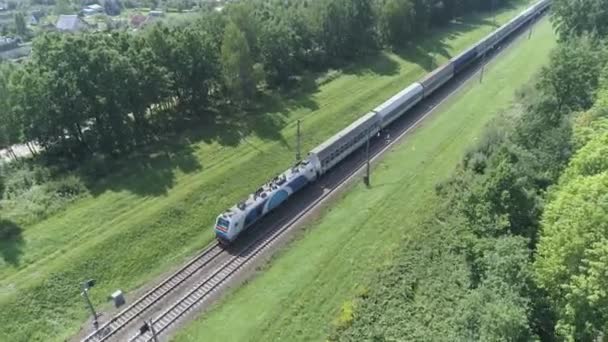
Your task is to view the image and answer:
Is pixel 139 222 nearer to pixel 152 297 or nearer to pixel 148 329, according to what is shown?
pixel 152 297

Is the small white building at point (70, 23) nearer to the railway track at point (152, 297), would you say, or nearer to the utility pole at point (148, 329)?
the railway track at point (152, 297)

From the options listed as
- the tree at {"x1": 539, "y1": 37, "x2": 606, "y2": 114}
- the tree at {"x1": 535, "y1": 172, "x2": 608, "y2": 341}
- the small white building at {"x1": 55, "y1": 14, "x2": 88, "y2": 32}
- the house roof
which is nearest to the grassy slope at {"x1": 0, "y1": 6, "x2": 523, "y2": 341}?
the tree at {"x1": 539, "y1": 37, "x2": 606, "y2": 114}

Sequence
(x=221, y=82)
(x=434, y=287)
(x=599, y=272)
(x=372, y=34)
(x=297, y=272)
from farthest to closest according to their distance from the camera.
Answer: (x=372, y=34) < (x=221, y=82) < (x=297, y=272) < (x=434, y=287) < (x=599, y=272)

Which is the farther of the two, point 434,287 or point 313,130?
point 313,130

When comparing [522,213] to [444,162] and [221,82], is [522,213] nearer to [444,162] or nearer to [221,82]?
[444,162]

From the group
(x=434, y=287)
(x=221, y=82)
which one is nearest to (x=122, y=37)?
(x=221, y=82)
